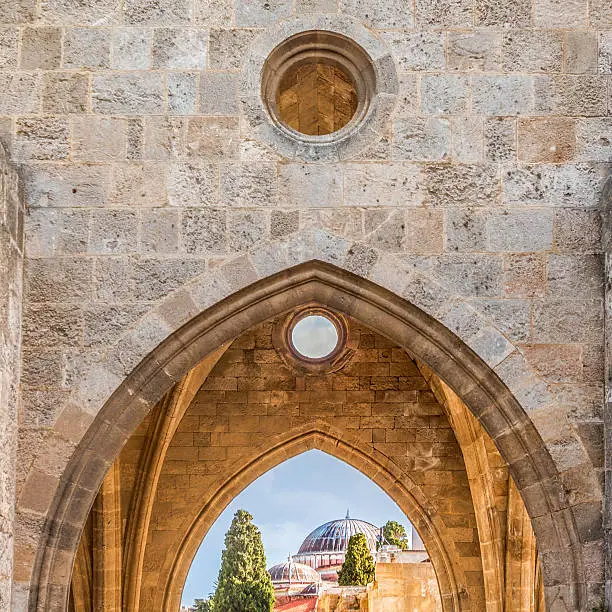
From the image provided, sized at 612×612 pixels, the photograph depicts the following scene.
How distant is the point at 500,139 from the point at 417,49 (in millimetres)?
662

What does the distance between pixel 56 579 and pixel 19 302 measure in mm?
1403

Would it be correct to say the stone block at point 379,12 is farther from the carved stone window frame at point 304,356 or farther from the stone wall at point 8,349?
the carved stone window frame at point 304,356

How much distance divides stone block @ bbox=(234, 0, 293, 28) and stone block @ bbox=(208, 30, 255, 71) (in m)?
0.06

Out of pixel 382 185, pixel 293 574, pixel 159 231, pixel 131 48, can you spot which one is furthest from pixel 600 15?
pixel 293 574

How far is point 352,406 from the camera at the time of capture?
1192cm

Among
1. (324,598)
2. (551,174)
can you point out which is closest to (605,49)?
(551,174)

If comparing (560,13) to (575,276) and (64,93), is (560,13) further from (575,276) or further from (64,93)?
(64,93)

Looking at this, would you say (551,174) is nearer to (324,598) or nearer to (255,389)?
(255,389)

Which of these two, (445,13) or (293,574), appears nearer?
(445,13)

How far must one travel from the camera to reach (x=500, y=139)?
6.54 metres

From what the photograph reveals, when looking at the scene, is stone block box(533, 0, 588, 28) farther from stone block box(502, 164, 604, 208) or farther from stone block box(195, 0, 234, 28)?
stone block box(195, 0, 234, 28)

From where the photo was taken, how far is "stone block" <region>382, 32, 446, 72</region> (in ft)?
21.7

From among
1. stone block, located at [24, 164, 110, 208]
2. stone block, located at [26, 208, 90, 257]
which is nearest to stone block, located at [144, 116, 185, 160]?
stone block, located at [24, 164, 110, 208]

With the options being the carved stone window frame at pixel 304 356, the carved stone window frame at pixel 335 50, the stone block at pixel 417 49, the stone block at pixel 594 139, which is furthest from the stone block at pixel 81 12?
the carved stone window frame at pixel 304 356
